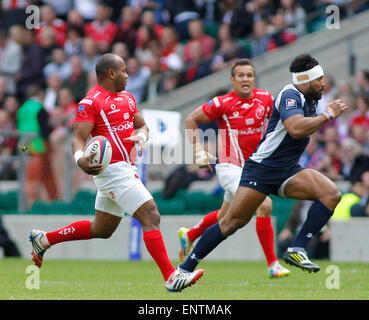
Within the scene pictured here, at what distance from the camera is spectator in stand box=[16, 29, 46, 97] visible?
20219mm

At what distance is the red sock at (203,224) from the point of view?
11229 mm

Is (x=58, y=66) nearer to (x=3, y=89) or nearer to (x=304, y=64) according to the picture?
(x=3, y=89)

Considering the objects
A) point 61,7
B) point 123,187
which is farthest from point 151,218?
point 61,7

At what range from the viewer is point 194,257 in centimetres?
886

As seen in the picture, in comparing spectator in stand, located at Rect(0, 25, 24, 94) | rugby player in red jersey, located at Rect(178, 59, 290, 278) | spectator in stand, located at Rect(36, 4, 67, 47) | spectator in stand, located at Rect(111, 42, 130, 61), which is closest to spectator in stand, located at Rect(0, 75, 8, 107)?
spectator in stand, located at Rect(0, 25, 24, 94)

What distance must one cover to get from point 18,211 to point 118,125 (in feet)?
27.7

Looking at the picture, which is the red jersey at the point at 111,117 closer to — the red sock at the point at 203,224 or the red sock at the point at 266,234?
the red sock at the point at 266,234

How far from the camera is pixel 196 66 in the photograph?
18.7 m

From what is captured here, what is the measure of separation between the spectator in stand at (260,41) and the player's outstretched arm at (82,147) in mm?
10081

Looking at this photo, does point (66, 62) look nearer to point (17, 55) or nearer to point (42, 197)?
point (17, 55)

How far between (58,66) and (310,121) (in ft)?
42.1

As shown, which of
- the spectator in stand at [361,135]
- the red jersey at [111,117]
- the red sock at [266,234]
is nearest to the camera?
the red jersey at [111,117]

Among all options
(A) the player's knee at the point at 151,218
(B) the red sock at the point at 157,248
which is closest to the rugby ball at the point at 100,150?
(A) the player's knee at the point at 151,218
